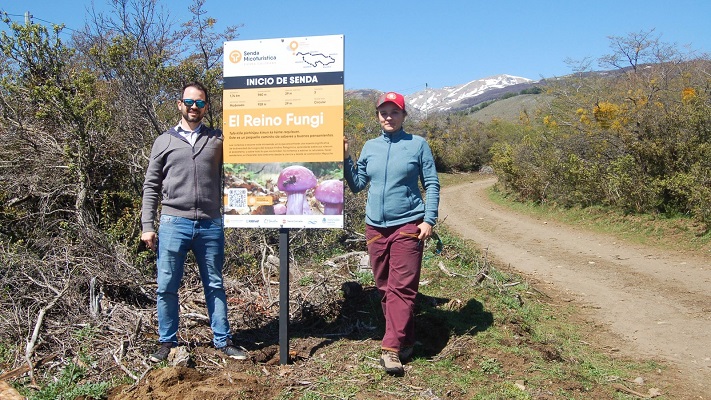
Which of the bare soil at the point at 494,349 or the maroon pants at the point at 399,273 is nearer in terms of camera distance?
the bare soil at the point at 494,349

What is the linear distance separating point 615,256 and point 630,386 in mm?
5704

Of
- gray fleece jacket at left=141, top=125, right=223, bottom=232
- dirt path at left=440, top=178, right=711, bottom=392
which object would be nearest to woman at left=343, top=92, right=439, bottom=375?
gray fleece jacket at left=141, top=125, right=223, bottom=232

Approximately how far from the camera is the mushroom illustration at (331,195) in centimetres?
397

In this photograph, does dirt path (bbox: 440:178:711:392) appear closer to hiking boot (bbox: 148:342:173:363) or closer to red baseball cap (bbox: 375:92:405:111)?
red baseball cap (bbox: 375:92:405:111)

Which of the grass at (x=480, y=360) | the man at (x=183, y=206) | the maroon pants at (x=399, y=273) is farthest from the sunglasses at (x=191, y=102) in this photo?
the grass at (x=480, y=360)

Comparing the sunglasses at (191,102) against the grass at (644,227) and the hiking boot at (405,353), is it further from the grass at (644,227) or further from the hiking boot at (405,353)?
the grass at (644,227)

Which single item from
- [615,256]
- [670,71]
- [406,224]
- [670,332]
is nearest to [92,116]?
[406,224]

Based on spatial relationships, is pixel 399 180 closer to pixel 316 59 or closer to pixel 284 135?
pixel 284 135

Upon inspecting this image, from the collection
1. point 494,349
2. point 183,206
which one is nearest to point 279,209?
point 183,206

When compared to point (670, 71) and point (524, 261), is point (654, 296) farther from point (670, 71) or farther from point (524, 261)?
point (670, 71)

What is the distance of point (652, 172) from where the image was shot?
39.1 ft

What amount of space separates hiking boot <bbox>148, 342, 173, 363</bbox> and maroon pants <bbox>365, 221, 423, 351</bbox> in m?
1.50

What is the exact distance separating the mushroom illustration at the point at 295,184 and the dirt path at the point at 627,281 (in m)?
3.16

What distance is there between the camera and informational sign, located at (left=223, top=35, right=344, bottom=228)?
3.94m
